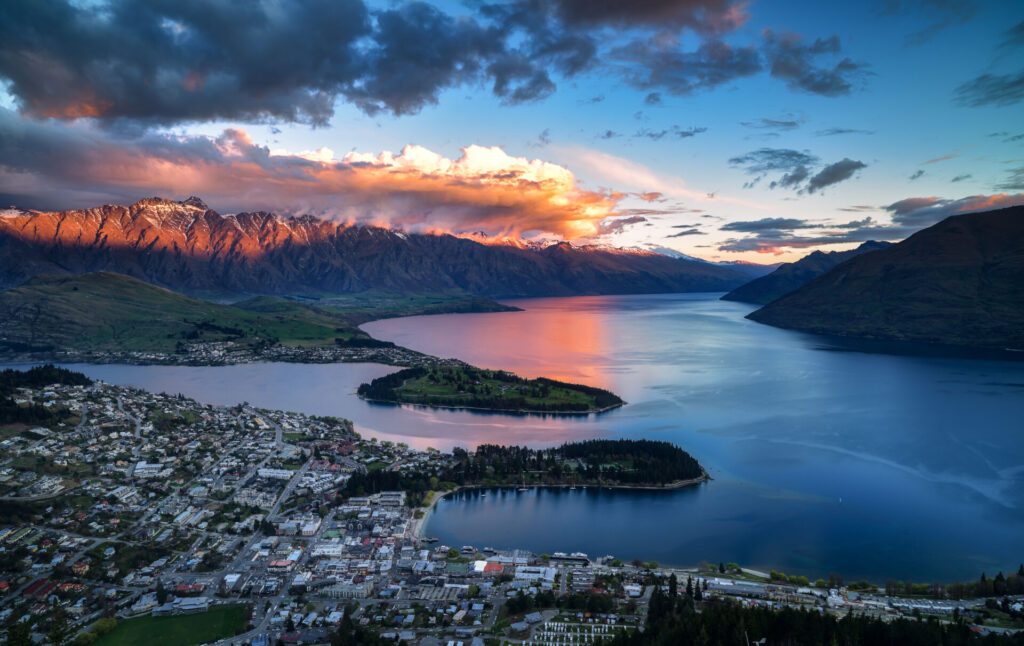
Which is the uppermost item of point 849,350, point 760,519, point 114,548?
point 849,350

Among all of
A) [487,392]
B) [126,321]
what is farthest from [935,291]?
[126,321]

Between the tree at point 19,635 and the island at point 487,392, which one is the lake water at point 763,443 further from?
the tree at point 19,635

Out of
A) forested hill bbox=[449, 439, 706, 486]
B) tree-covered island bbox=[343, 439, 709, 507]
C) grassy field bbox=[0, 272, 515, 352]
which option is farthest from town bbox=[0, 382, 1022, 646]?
grassy field bbox=[0, 272, 515, 352]

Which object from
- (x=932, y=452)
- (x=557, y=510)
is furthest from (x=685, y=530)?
(x=932, y=452)

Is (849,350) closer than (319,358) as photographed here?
No

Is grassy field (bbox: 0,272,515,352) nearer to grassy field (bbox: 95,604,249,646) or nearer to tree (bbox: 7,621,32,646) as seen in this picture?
grassy field (bbox: 95,604,249,646)

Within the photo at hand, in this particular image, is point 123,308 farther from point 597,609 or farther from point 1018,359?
point 1018,359
